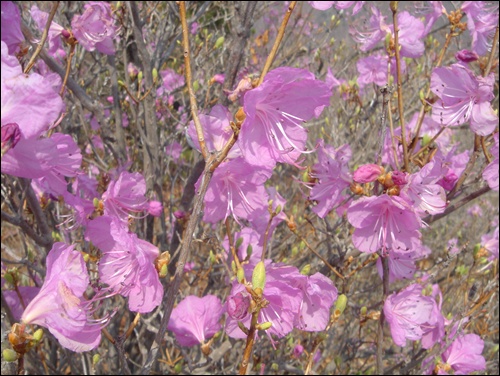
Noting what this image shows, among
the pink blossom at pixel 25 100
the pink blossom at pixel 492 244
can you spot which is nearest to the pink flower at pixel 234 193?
the pink blossom at pixel 25 100

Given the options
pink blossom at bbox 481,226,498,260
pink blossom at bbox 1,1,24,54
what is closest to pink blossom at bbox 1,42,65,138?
pink blossom at bbox 1,1,24,54

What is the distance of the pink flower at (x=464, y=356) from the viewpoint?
2.21 meters

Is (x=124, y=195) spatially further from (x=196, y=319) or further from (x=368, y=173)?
(x=368, y=173)

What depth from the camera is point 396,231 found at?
5.44 ft

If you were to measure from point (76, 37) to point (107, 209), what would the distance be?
757mm

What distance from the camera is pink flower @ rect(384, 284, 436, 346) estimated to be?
Result: 1.80 metres

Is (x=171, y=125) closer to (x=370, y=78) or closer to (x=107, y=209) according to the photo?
(x=370, y=78)

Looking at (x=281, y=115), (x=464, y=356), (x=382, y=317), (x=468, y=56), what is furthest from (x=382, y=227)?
(x=464, y=356)

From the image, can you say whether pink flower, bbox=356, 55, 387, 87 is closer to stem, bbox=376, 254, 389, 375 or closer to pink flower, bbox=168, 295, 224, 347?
stem, bbox=376, 254, 389, 375

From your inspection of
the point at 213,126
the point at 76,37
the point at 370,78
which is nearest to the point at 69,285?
the point at 213,126

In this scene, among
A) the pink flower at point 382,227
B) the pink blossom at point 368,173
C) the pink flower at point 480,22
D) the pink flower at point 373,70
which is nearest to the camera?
the pink blossom at point 368,173

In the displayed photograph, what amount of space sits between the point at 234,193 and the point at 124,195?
1.47 ft

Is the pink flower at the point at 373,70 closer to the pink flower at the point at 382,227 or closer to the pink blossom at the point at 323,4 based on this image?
the pink blossom at the point at 323,4

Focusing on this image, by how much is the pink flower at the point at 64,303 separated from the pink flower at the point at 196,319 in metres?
0.75
